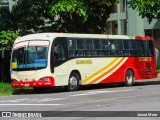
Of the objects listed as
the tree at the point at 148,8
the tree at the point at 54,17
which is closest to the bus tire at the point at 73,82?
the tree at the point at 54,17

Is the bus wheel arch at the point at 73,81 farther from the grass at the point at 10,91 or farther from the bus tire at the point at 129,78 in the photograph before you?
the bus tire at the point at 129,78

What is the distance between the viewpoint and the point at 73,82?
26406mm

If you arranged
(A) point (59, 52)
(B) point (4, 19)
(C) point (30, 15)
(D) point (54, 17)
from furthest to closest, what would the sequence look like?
(B) point (4, 19) → (C) point (30, 15) → (D) point (54, 17) → (A) point (59, 52)

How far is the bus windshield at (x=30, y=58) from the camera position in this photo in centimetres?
2502

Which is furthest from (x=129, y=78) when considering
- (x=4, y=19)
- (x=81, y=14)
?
(x=4, y=19)

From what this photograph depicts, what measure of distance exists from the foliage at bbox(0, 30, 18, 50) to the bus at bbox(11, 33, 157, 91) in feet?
15.5

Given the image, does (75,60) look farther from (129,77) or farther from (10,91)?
(129,77)

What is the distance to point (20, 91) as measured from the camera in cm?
2720

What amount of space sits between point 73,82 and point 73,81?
53mm

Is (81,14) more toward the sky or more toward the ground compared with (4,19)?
more toward the ground

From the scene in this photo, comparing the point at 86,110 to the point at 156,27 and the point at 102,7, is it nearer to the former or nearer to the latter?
the point at 102,7

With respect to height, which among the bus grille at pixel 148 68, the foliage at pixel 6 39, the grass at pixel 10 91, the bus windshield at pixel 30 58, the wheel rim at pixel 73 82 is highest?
the foliage at pixel 6 39

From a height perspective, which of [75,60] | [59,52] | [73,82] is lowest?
[73,82]

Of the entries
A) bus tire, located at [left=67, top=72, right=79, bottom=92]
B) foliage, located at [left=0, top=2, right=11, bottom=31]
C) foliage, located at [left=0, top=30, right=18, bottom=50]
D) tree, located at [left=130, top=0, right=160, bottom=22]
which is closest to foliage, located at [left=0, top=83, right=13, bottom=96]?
bus tire, located at [left=67, top=72, right=79, bottom=92]
